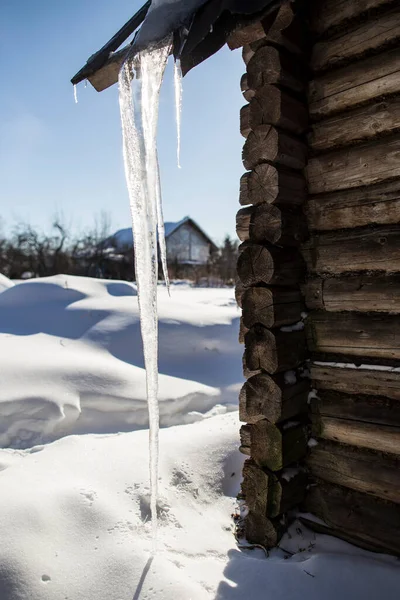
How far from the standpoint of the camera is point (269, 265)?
2137mm

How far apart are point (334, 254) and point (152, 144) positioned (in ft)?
4.14

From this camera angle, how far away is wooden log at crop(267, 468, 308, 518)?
224 cm

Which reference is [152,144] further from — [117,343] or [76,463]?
[117,343]

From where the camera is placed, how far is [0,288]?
9133 millimetres

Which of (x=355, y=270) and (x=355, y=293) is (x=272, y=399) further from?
(x=355, y=270)

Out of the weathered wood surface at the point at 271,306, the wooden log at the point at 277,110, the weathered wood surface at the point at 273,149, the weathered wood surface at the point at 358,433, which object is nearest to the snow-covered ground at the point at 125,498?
the weathered wood surface at the point at 358,433

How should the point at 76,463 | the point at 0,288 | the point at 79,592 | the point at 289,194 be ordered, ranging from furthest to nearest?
the point at 0,288, the point at 76,463, the point at 289,194, the point at 79,592

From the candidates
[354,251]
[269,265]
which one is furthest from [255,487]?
[354,251]

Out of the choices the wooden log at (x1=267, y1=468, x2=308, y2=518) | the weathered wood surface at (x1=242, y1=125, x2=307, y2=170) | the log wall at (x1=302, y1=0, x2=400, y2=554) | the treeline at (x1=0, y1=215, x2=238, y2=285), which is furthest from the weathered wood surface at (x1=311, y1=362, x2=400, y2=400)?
the treeline at (x1=0, y1=215, x2=238, y2=285)

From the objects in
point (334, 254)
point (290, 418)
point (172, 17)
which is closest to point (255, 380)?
point (290, 418)

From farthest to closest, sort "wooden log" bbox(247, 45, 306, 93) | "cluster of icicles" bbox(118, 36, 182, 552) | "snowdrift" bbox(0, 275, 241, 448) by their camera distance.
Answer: "snowdrift" bbox(0, 275, 241, 448) → "cluster of icicles" bbox(118, 36, 182, 552) → "wooden log" bbox(247, 45, 306, 93)

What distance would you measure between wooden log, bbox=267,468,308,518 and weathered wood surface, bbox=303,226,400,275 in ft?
3.91

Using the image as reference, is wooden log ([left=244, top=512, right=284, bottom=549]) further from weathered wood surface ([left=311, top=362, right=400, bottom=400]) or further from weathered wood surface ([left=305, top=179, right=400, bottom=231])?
weathered wood surface ([left=305, top=179, right=400, bottom=231])

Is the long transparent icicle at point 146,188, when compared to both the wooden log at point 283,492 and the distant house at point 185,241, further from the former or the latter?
the distant house at point 185,241
